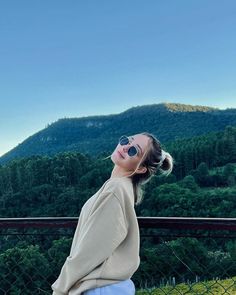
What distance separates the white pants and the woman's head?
0.31 meters

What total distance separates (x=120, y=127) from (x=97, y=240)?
55016 millimetres

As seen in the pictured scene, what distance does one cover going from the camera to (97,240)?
1472mm

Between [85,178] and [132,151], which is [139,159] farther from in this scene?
[85,178]

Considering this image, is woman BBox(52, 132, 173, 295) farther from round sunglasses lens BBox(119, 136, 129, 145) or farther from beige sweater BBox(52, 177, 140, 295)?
round sunglasses lens BBox(119, 136, 129, 145)

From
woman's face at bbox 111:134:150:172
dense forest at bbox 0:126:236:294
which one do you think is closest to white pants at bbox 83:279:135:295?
woman's face at bbox 111:134:150:172

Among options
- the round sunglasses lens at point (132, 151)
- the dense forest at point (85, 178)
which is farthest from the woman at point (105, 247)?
the dense forest at point (85, 178)

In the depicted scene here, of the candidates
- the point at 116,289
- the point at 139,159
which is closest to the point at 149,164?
the point at 139,159

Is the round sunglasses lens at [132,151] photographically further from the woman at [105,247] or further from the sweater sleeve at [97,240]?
the sweater sleeve at [97,240]

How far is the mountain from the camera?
4775 centimetres

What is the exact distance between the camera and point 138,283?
296 cm

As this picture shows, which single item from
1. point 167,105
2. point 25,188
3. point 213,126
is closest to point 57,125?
point 167,105

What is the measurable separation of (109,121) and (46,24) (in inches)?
1694

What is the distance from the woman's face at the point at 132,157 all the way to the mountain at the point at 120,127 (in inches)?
1625

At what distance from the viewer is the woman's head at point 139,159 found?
5.49 ft
